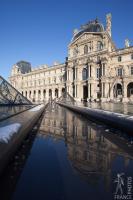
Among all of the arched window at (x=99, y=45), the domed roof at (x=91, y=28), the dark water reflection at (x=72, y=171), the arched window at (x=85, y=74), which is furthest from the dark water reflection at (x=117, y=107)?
the domed roof at (x=91, y=28)

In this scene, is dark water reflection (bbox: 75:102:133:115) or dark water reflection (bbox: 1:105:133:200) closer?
dark water reflection (bbox: 1:105:133:200)

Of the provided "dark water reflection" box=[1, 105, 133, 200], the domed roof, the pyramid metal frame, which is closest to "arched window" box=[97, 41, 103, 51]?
the domed roof

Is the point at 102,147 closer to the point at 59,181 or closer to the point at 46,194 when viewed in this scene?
the point at 59,181

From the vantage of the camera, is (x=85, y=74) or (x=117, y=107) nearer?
(x=117, y=107)

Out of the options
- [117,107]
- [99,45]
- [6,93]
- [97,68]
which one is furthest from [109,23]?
[6,93]

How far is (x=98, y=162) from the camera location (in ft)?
8.04

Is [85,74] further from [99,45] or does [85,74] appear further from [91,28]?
[91,28]

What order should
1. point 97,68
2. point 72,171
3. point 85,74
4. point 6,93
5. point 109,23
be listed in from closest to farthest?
point 72,171 → point 6,93 → point 97,68 → point 85,74 → point 109,23

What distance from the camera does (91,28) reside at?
5950 cm

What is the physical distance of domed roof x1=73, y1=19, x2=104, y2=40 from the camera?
57572mm

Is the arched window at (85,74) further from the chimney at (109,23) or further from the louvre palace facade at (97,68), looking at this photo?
the chimney at (109,23)

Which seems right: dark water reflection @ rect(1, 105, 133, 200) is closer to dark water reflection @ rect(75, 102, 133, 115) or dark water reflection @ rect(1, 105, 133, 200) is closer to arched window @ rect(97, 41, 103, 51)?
dark water reflection @ rect(75, 102, 133, 115)

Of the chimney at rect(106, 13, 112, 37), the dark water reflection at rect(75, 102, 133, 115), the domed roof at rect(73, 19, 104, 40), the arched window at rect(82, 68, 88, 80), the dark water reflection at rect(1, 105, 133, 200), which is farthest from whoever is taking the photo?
the chimney at rect(106, 13, 112, 37)

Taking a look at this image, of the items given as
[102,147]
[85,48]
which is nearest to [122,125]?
[102,147]
